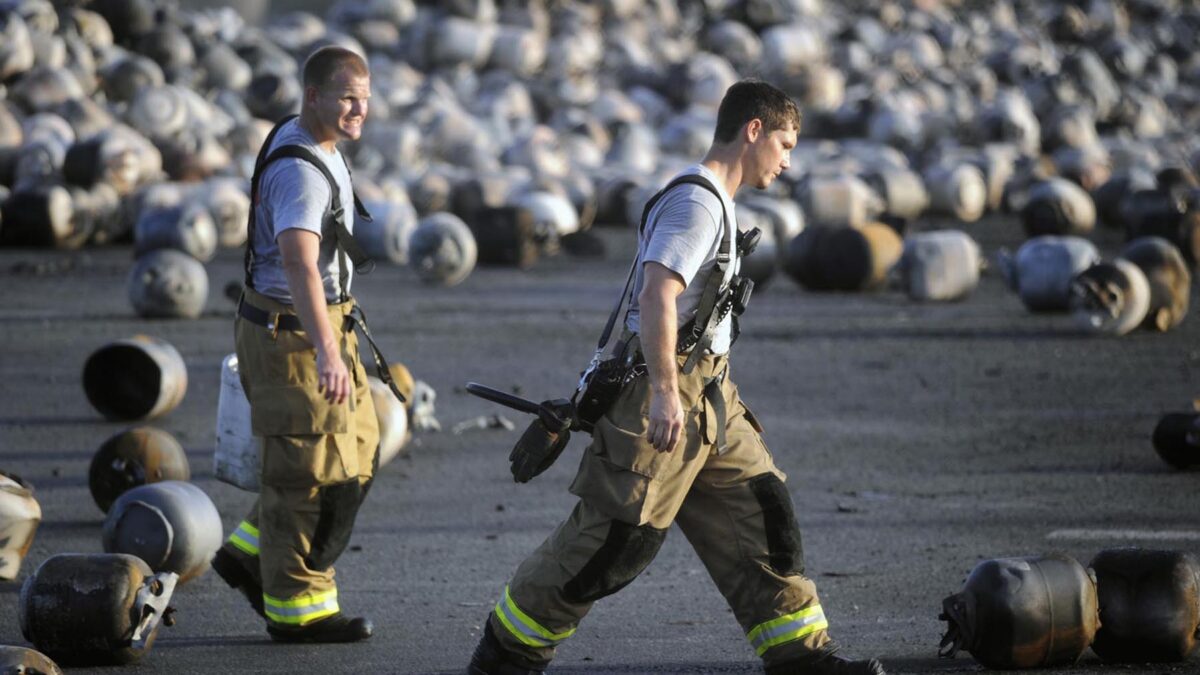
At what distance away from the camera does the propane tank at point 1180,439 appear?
31.4ft

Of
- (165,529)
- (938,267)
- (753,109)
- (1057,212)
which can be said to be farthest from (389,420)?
(1057,212)

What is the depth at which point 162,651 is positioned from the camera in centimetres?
629

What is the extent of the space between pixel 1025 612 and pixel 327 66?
2.78 m

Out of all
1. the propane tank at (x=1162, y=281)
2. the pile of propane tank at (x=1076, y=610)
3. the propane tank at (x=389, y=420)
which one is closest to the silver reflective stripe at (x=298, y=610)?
the pile of propane tank at (x=1076, y=610)

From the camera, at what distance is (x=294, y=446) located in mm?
6066

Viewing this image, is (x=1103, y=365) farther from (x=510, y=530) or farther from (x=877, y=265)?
(x=510, y=530)

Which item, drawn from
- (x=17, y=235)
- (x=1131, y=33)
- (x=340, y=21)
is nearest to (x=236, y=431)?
(x=17, y=235)

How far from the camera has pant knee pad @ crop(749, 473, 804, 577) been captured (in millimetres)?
5457

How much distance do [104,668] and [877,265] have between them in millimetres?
11885

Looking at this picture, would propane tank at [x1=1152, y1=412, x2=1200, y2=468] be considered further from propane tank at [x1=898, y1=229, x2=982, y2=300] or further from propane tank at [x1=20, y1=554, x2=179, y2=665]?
propane tank at [x1=898, y1=229, x2=982, y2=300]

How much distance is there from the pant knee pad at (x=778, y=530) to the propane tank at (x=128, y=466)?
3656 millimetres

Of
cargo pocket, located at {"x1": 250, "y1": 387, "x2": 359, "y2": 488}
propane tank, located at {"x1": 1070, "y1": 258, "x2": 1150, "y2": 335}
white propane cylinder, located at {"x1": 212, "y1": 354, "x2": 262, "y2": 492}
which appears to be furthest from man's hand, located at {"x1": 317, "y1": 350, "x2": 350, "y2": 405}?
propane tank, located at {"x1": 1070, "y1": 258, "x2": 1150, "y2": 335}

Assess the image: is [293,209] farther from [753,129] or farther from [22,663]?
[22,663]

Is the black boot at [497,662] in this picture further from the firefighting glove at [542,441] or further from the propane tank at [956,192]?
the propane tank at [956,192]
